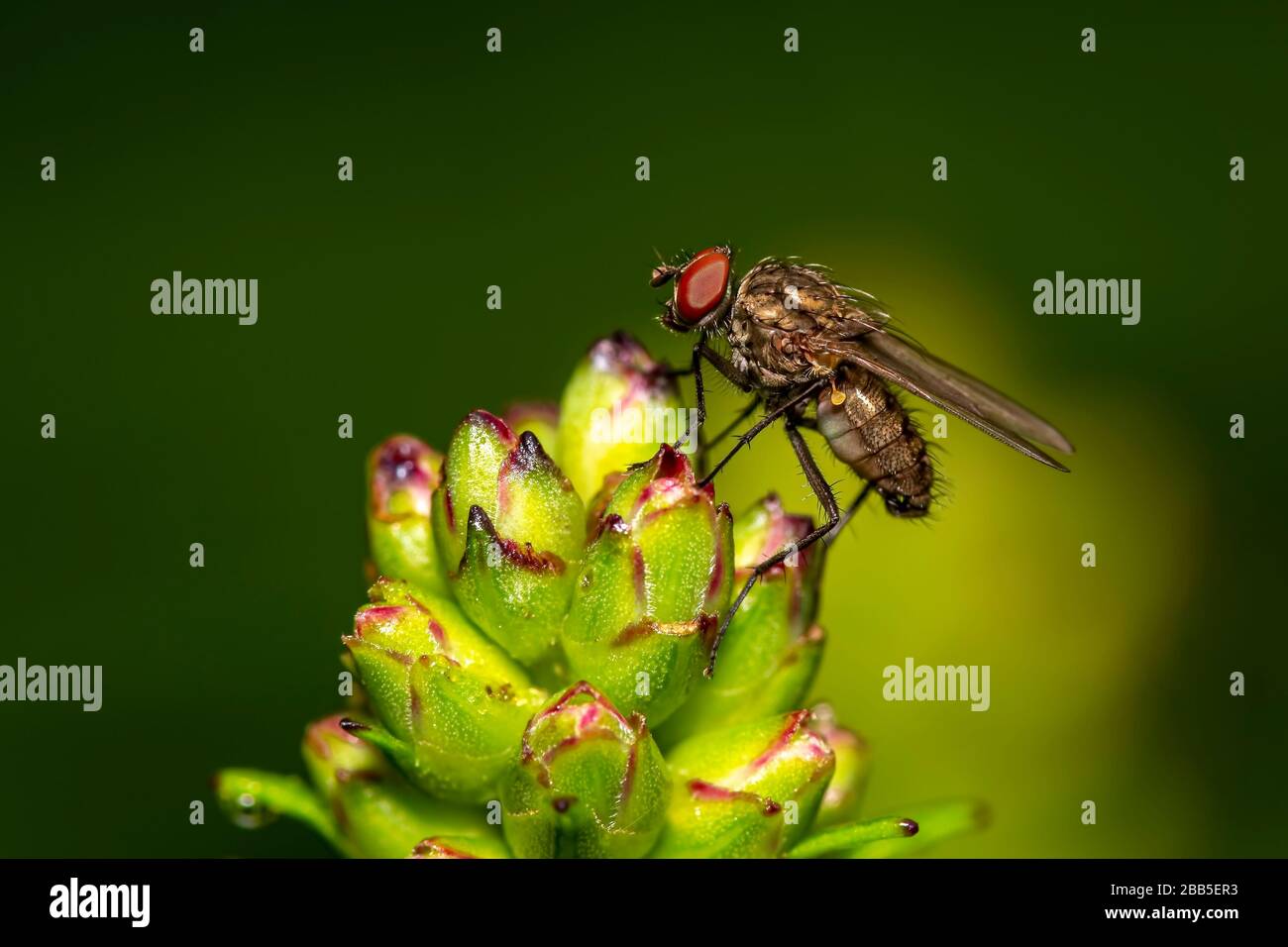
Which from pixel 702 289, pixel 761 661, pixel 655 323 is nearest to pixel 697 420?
pixel 702 289

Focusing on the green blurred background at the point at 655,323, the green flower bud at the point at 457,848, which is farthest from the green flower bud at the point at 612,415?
the green blurred background at the point at 655,323

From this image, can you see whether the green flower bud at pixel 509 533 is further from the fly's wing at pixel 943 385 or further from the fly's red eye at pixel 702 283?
the fly's wing at pixel 943 385

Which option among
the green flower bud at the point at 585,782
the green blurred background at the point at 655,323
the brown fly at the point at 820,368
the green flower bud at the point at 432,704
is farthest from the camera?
the green blurred background at the point at 655,323

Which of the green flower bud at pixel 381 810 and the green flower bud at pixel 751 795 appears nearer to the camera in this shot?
the green flower bud at pixel 751 795

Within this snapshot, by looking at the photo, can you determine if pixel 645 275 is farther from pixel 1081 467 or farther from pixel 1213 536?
pixel 1213 536

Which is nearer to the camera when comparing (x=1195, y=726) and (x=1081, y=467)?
(x=1195, y=726)

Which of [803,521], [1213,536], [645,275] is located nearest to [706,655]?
[803,521]

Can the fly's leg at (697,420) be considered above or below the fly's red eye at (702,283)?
below
